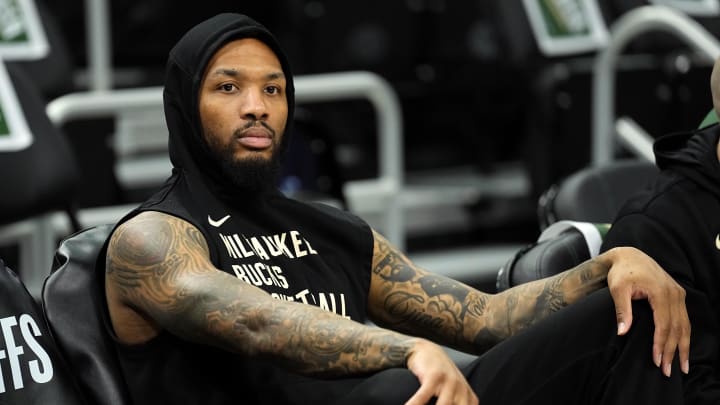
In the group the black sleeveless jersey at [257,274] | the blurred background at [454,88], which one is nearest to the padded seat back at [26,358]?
the black sleeveless jersey at [257,274]

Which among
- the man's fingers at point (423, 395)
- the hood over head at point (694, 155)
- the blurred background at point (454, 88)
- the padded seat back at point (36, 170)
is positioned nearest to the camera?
the man's fingers at point (423, 395)

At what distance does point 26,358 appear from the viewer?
8.52 feet

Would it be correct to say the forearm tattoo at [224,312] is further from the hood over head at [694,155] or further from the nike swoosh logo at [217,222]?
the hood over head at [694,155]

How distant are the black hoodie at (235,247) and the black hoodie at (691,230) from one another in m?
0.50

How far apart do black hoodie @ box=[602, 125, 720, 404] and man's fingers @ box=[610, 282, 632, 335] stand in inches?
9.5

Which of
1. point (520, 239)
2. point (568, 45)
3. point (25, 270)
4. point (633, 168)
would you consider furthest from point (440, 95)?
point (633, 168)

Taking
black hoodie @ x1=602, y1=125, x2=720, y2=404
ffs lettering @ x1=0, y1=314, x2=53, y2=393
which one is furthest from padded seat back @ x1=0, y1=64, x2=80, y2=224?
black hoodie @ x1=602, y1=125, x2=720, y2=404

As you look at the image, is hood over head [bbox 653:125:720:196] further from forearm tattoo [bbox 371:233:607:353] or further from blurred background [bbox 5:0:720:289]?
blurred background [bbox 5:0:720:289]

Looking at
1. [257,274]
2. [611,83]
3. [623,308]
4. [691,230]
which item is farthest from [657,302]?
[611,83]

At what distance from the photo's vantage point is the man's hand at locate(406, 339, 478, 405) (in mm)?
2303

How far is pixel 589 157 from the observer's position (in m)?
5.41

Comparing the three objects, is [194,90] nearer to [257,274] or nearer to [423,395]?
[257,274]

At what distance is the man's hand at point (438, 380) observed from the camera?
230 cm

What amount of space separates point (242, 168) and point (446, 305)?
0.50 metres
